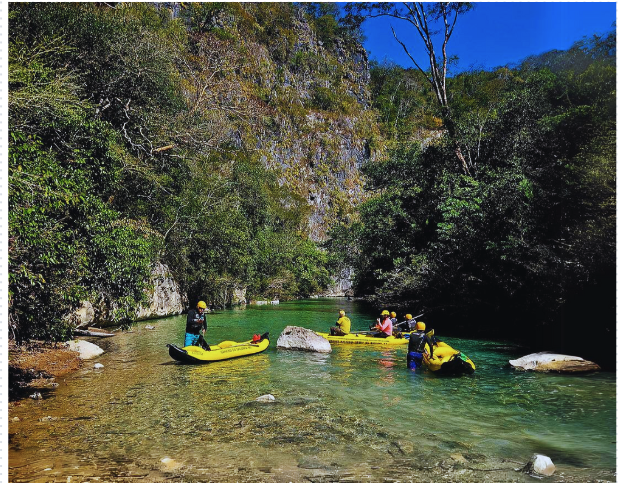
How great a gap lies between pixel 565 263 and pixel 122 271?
11170 mm

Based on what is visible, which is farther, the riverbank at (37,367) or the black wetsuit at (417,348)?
the black wetsuit at (417,348)

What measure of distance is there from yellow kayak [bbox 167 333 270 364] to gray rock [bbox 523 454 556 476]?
821 centimetres

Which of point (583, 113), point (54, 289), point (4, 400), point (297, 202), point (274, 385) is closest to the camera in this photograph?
point (4, 400)

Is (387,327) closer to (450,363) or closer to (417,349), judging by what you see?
(417,349)

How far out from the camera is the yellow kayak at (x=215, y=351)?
11.4 metres

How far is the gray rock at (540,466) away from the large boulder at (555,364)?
6.28m

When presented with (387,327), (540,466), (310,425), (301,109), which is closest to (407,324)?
(387,327)

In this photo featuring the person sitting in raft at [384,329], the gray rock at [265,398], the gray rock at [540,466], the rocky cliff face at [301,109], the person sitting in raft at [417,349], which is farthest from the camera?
the rocky cliff face at [301,109]

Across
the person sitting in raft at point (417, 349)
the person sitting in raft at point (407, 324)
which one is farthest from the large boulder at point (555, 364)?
the person sitting in raft at point (407, 324)

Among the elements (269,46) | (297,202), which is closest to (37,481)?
(297,202)

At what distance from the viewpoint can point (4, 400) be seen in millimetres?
4656

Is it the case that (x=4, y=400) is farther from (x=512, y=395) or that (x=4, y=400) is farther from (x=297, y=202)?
(x=297, y=202)

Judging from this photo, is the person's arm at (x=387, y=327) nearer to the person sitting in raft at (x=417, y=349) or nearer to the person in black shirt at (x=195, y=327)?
the person sitting in raft at (x=417, y=349)

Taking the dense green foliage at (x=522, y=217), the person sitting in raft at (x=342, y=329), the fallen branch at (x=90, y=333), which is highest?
the dense green foliage at (x=522, y=217)
